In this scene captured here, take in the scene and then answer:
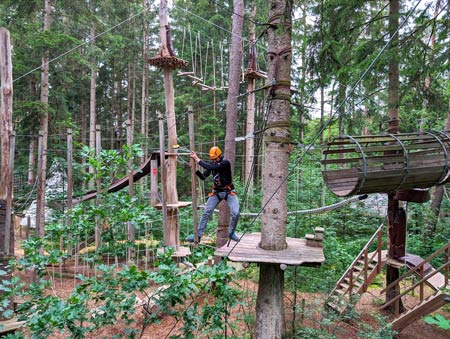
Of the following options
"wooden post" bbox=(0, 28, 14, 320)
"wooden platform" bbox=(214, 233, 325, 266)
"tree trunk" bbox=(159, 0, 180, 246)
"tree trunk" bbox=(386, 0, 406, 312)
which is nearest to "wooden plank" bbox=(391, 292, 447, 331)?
"tree trunk" bbox=(386, 0, 406, 312)

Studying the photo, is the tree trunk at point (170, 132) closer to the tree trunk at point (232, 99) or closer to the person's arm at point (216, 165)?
the tree trunk at point (232, 99)

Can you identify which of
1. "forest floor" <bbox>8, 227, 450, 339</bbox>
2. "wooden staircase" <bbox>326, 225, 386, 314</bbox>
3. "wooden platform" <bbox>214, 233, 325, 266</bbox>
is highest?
"wooden platform" <bbox>214, 233, 325, 266</bbox>

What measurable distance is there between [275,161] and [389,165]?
1109 mm

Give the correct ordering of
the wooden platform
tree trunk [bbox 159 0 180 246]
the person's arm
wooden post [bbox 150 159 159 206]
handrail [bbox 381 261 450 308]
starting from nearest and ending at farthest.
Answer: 1. the wooden platform
2. the person's arm
3. handrail [bbox 381 261 450 308]
4. wooden post [bbox 150 159 159 206]
5. tree trunk [bbox 159 0 180 246]

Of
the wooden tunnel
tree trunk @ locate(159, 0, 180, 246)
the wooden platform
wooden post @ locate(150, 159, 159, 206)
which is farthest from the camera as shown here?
tree trunk @ locate(159, 0, 180, 246)

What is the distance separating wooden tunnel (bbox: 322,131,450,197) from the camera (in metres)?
2.76

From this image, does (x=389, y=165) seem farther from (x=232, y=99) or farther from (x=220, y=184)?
(x=232, y=99)

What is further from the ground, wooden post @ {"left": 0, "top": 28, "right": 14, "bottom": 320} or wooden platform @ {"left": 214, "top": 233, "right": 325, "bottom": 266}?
wooden post @ {"left": 0, "top": 28, "right": 14, "bottom": 320}

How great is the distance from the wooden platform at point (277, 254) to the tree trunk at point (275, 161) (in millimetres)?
129

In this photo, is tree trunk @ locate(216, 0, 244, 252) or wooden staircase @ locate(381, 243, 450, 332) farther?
tree trunk @ locate(216, 0, 244, 252)

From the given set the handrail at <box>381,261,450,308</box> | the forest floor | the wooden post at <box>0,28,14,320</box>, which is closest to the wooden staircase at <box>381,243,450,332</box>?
the handrail at <box>381,261,450,308</box>

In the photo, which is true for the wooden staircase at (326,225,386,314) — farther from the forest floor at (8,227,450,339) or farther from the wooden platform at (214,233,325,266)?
the wooden platform at (214,233,325,266)

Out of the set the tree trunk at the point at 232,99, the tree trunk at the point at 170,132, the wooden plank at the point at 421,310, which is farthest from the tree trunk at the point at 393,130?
the tree trunk at the point at 170,132

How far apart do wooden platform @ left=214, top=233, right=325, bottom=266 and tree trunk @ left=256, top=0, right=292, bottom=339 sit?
0.13 meters
